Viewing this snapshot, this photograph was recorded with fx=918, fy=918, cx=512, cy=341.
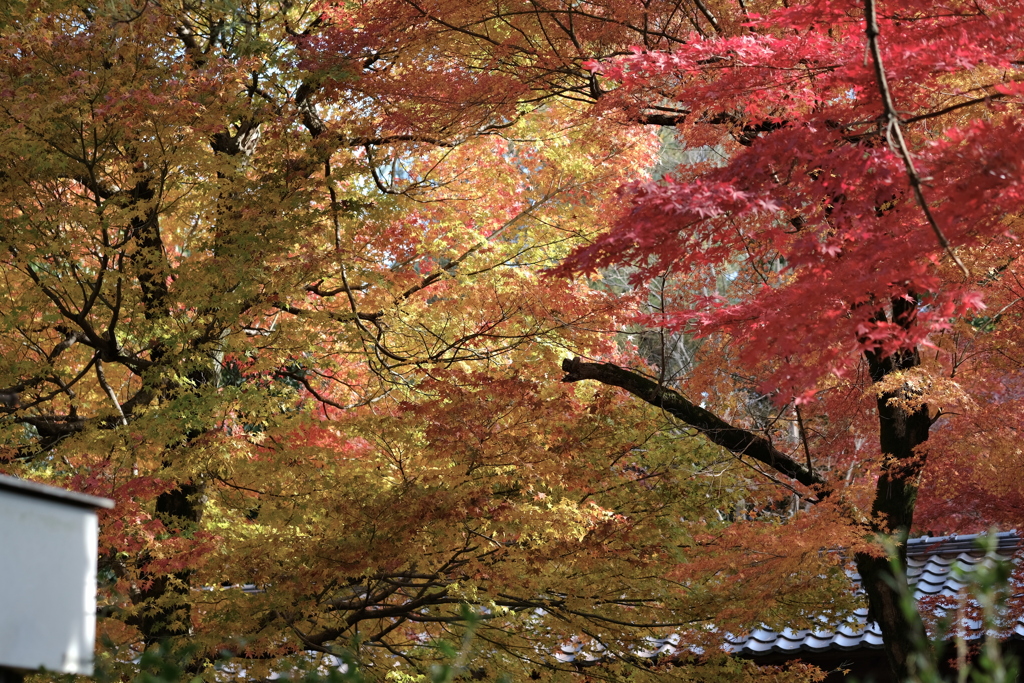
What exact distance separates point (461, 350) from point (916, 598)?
5.08 meters

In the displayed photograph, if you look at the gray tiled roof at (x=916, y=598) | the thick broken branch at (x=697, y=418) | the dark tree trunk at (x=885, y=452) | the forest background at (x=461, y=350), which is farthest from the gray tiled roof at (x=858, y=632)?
the thick broken branch at (x=697, y=418)

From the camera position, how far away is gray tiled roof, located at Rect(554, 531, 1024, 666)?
7999mm

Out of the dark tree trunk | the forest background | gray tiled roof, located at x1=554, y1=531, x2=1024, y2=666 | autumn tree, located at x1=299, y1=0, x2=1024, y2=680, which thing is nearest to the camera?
autumn tree, located at x1=299, y1=0, x2=1024, y2=680

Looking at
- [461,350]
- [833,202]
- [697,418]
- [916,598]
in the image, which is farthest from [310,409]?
[916,598]

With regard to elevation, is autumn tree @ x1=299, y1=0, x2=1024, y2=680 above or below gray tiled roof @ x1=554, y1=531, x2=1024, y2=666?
above

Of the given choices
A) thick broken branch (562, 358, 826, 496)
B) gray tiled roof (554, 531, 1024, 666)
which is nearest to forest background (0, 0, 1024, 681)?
thick broken branch (562, 358, 826, 496)

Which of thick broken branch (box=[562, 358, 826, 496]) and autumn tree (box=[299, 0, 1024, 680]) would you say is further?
thick broken branch (box=[562, 358, 826, 496])

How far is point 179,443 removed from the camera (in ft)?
26.8

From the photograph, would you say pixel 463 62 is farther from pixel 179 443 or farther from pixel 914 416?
pixel 914 416

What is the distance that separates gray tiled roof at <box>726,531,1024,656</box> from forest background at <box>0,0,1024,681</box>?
0.80m

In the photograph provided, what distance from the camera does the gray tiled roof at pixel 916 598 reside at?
8.17 meters

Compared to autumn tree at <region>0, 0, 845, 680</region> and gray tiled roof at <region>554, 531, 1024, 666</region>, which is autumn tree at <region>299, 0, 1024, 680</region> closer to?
autumn tree at <region>0, 0, 845, 680</region>

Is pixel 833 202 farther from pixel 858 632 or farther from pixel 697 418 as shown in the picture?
pixel 858 632

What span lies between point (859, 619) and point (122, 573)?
270 inches
